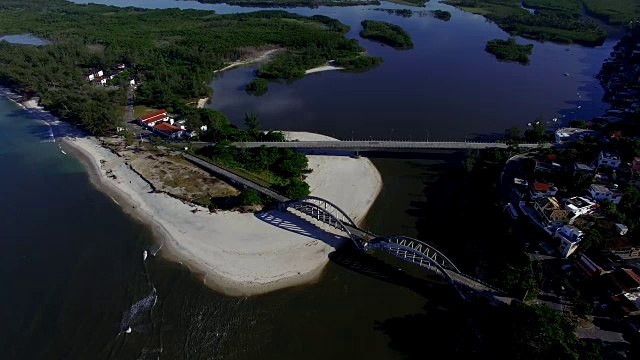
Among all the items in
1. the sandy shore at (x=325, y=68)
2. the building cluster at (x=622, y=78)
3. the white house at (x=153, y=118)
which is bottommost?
the building cluster at (x=622, y=78)

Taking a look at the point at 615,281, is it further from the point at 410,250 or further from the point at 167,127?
the point at 167,127

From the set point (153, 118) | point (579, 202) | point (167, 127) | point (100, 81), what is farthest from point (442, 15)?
point (579, 202)

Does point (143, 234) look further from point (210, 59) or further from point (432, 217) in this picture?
point (210, 59)

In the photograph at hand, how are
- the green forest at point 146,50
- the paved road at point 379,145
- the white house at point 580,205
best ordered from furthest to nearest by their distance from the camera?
the green forest at point 146,50, the paved road at point 379,145, the white house at point 580,205

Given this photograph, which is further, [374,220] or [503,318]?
[374,220]

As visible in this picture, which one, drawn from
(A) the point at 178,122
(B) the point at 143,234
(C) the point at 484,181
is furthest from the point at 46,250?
(C) the point at 484,181

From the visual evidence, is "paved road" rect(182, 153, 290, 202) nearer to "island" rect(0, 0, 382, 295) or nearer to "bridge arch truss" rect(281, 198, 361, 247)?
"island" rect(0, 0, 382, 295)

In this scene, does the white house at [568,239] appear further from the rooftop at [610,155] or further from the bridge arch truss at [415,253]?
the rooftop at [610,155]

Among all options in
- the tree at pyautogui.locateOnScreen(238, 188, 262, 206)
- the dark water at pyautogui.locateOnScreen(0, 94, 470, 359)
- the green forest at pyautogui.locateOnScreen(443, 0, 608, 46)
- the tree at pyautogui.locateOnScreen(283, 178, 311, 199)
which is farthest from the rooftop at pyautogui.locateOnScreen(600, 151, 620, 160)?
the green forest at pyautogui.locateOnScreen(443, 0, 608, 46)

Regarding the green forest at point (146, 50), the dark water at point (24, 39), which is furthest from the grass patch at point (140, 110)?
the dark water at point (24, 39)
